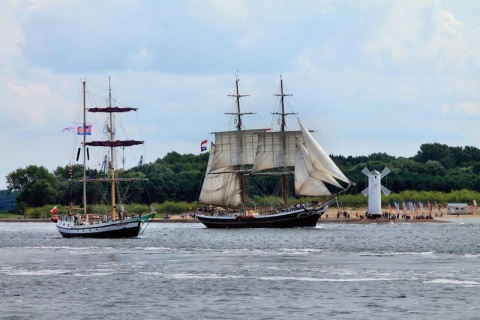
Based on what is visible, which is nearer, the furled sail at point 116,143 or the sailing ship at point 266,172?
the furled sail at point 116,143

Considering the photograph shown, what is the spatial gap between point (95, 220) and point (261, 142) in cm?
4722

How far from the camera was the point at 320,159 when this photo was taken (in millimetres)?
153875

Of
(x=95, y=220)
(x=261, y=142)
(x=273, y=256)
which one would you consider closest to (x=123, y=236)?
(x=95, y=220)

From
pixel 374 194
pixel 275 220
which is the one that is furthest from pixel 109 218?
pixel 374 194

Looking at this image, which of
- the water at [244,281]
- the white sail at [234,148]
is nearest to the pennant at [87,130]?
the water at [244,281]

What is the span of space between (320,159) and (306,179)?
14.4 feet

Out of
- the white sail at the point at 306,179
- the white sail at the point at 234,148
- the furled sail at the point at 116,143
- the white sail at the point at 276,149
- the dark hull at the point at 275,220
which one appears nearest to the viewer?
the furled sail at the point at 116,143

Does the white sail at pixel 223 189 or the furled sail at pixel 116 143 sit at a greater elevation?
the furled sail at pixel 116 143

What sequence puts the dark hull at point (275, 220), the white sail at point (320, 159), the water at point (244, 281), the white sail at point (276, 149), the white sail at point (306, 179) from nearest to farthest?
the water at point (244, 281), the white sail at point (320, 159), the white sail at point (306, 179), the dark hull at point (275, 220), the white sail at point (276, 149)

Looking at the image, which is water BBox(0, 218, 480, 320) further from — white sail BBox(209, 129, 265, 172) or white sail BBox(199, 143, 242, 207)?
white sail BBox(209, 129, 265, 172)

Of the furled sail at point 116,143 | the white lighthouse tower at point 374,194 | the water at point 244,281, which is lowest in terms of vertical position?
the water at point 244,281

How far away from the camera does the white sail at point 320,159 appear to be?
152125 millimetres

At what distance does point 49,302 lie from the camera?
58.8 m

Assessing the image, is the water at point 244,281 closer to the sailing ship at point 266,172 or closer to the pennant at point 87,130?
the pennant at point 87,130
